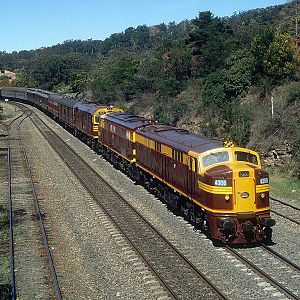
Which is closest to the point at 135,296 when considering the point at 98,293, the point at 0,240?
the point at 98,293

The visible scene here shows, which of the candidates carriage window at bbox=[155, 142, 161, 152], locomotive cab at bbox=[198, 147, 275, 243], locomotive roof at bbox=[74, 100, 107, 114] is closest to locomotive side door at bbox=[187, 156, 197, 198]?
→ locomotive cab at bbox=[198, 147, 275, 243]

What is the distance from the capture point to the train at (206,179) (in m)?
15.7

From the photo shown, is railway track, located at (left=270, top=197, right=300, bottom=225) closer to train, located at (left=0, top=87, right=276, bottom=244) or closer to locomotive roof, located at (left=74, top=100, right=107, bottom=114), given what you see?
train, located at (left=0, top=87, right=276, bottom=244)

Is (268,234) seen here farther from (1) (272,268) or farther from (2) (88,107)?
(2) (88,107)

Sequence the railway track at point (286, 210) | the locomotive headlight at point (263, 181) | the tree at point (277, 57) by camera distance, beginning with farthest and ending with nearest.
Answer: the tree at point (277, 57), the railway track at point (286, 210), the locomotive headlight at point (263, 181)

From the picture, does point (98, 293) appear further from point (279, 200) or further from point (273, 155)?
point (273, 155)

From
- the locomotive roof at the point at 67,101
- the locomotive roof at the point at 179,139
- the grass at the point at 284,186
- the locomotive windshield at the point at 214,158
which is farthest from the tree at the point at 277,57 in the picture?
the locomotive windshield at the point at 214,158

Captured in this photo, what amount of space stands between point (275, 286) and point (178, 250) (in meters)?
3.86

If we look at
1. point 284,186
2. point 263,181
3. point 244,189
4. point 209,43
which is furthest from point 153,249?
point 209,43

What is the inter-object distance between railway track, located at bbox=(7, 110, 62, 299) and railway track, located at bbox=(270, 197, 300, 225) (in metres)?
8.88

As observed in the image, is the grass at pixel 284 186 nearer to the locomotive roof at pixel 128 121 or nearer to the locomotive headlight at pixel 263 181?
the locomotive headlight at pixel 263 181

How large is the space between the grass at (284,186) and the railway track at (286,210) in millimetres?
550

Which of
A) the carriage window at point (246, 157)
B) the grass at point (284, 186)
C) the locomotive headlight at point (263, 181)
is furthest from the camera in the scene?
the grass at point (284, 186)

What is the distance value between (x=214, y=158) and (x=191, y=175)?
1.35 meters
